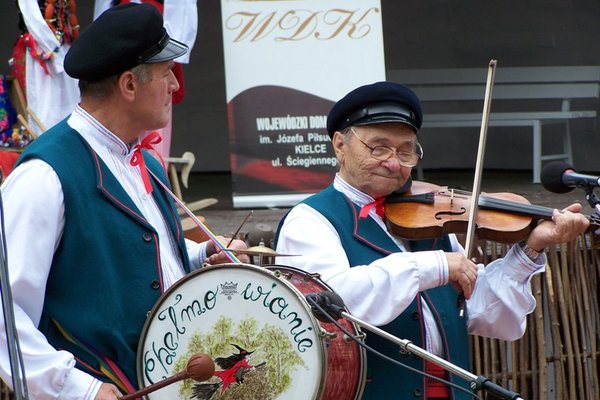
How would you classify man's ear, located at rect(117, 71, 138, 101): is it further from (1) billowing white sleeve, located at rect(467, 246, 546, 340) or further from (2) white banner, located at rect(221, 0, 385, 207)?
(2) white banner, located at rect(221, 0, 385, 207)

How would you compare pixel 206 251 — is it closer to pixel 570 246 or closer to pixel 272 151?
pixel 570 246

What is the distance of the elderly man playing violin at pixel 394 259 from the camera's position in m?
3.45

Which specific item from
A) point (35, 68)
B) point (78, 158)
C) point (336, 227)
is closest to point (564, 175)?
point (336, 227)

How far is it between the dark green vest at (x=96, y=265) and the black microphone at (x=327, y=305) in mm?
442

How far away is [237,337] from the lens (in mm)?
3068

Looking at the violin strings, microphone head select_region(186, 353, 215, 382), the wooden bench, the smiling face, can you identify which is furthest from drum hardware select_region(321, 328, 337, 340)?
the wooden bench

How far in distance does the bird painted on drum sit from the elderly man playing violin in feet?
1.66

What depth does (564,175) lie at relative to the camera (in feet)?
12.5

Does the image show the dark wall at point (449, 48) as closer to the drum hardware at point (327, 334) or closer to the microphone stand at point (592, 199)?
the microphone stand at point (592, 199)

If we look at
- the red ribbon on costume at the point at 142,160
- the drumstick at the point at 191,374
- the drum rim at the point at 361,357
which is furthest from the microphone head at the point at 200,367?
the red ribbon on costume at the point at 142,160

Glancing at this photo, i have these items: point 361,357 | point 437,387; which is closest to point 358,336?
point 361,357

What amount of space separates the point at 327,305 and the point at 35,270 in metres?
0.77

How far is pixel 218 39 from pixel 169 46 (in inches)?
304

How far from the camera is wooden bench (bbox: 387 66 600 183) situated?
31.4 feet
